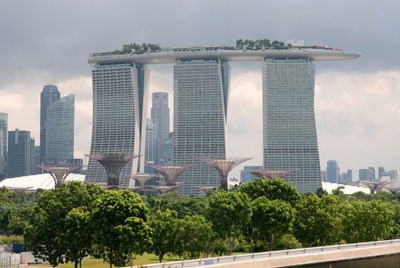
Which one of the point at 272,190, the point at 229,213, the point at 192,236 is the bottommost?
the point at 192,236

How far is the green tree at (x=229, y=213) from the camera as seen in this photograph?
95312mm

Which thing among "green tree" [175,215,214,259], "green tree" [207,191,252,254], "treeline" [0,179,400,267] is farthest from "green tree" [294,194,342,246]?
"green tree" [175,215,214,259]

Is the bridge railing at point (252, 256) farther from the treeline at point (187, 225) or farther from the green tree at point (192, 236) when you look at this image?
the green tree at point (192, 236)

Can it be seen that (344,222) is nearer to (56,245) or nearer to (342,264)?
(342,264)

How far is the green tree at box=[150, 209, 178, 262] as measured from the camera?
312ft

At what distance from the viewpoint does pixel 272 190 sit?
113 m

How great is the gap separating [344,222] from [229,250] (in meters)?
17.7

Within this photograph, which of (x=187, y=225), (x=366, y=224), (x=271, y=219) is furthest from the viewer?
(x=366, y=224)

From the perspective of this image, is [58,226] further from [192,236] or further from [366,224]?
[366,224]

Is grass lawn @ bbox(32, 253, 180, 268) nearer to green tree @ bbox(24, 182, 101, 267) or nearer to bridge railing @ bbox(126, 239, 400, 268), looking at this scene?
green tree @ bbox(24, 182, 101, 267)

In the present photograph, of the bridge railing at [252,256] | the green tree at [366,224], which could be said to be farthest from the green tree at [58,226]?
the green tree at [366,224]

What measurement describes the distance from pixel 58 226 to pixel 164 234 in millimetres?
13606

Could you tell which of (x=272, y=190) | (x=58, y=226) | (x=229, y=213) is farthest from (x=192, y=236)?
(x=272, y=190)

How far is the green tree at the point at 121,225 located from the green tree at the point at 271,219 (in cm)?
2004
